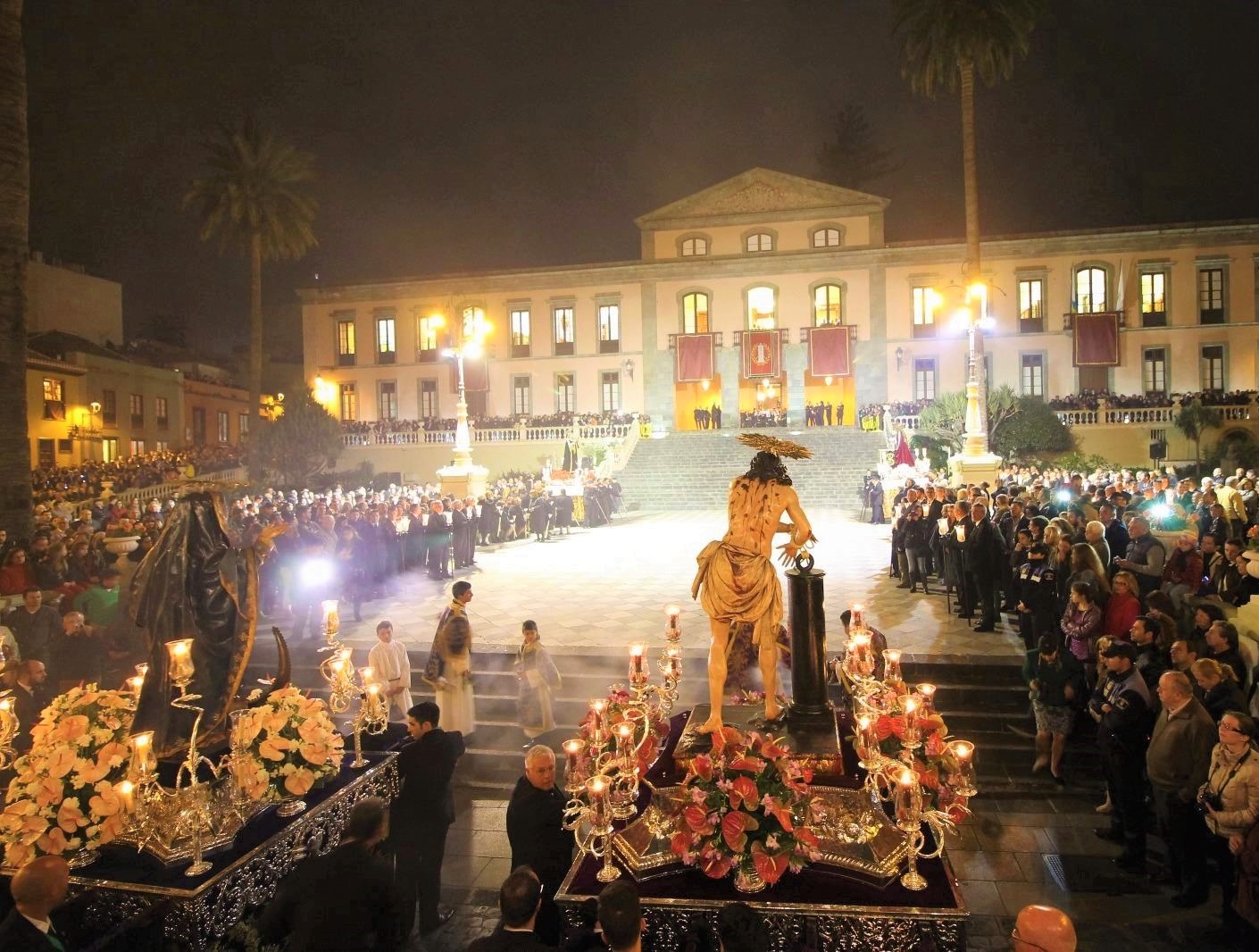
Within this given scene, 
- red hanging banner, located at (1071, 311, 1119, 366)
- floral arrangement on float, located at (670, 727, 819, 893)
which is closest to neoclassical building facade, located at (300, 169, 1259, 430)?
red hanging banner, located at (1071, 311, 1119, 366)

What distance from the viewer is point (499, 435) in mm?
38406

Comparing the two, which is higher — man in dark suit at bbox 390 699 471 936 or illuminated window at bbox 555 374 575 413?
illuminated window at bbox 555 374 575 413

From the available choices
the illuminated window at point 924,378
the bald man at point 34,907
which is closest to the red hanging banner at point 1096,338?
the illuminated window at point 924,378

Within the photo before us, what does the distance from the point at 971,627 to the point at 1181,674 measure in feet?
15.6

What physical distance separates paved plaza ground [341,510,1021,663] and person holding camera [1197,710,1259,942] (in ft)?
12.5

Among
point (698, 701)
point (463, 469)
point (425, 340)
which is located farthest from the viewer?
point (425, 340)

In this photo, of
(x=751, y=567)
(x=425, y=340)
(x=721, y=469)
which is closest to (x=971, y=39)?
(x=721, y=469)

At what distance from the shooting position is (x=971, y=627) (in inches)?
400

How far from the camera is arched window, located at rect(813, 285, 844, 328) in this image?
42.8m

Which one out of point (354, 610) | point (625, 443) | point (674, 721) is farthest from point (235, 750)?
point (625, 443)

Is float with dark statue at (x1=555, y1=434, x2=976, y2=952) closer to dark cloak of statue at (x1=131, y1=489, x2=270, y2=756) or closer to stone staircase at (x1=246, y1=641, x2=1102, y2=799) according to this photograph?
dark cloak of statue at (x1=131, y1=489, x2=270, y2=756)

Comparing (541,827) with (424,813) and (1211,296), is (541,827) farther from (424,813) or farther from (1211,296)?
(1211,296)

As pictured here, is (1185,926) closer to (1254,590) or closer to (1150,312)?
(1254,590)

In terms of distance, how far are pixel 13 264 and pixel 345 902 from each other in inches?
535
